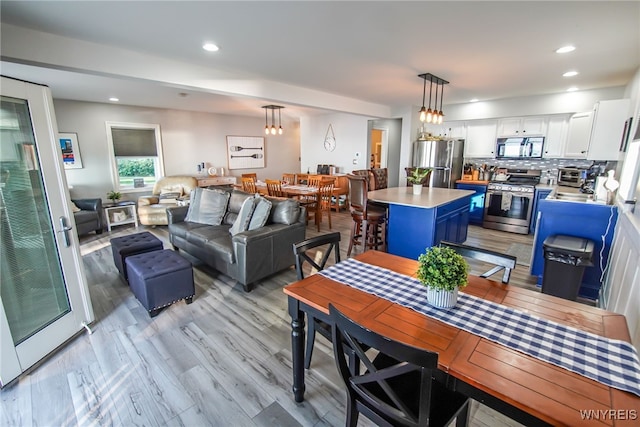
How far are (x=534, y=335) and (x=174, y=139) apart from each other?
24.8ft

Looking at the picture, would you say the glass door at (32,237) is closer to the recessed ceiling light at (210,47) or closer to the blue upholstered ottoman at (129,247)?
the blue upholstered ottoman at (129,247)

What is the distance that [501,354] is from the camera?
106 centimetres

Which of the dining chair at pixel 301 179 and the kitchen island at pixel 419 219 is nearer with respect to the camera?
the kitchen island at pixel 419 219

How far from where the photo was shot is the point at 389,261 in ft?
6.45

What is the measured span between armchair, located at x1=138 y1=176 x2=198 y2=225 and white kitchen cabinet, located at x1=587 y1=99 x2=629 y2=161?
6.70 meters

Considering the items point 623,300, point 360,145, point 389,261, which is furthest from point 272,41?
point 360,145

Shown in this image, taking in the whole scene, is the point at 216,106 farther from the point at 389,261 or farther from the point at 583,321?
the point at 583,321

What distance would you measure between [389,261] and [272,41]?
2.27 meters

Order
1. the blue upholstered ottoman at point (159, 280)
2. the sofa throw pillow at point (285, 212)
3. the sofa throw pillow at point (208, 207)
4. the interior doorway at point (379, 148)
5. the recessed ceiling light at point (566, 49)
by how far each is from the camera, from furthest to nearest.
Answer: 1. the interior doorway at point (379, 148)
2. the sofa throw pillow at point (208, 207)
3. the sofa throw pillow at point (285, 212)
4. the recessed ceiling light at point (566, 49)
5. the blue upholstered ottoman at point (159, 280)

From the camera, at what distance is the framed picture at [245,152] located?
7.87 meters

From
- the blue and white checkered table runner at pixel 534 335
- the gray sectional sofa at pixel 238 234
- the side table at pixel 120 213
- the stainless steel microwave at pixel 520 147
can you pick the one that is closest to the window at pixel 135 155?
the side table at pixel 120 213

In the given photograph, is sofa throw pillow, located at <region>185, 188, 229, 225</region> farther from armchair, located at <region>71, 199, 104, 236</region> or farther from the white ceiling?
armchair, located at <region>71, 199, 104, 236</region>

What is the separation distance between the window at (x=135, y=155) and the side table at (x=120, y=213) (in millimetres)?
714

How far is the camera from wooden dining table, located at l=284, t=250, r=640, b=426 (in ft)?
2.78
